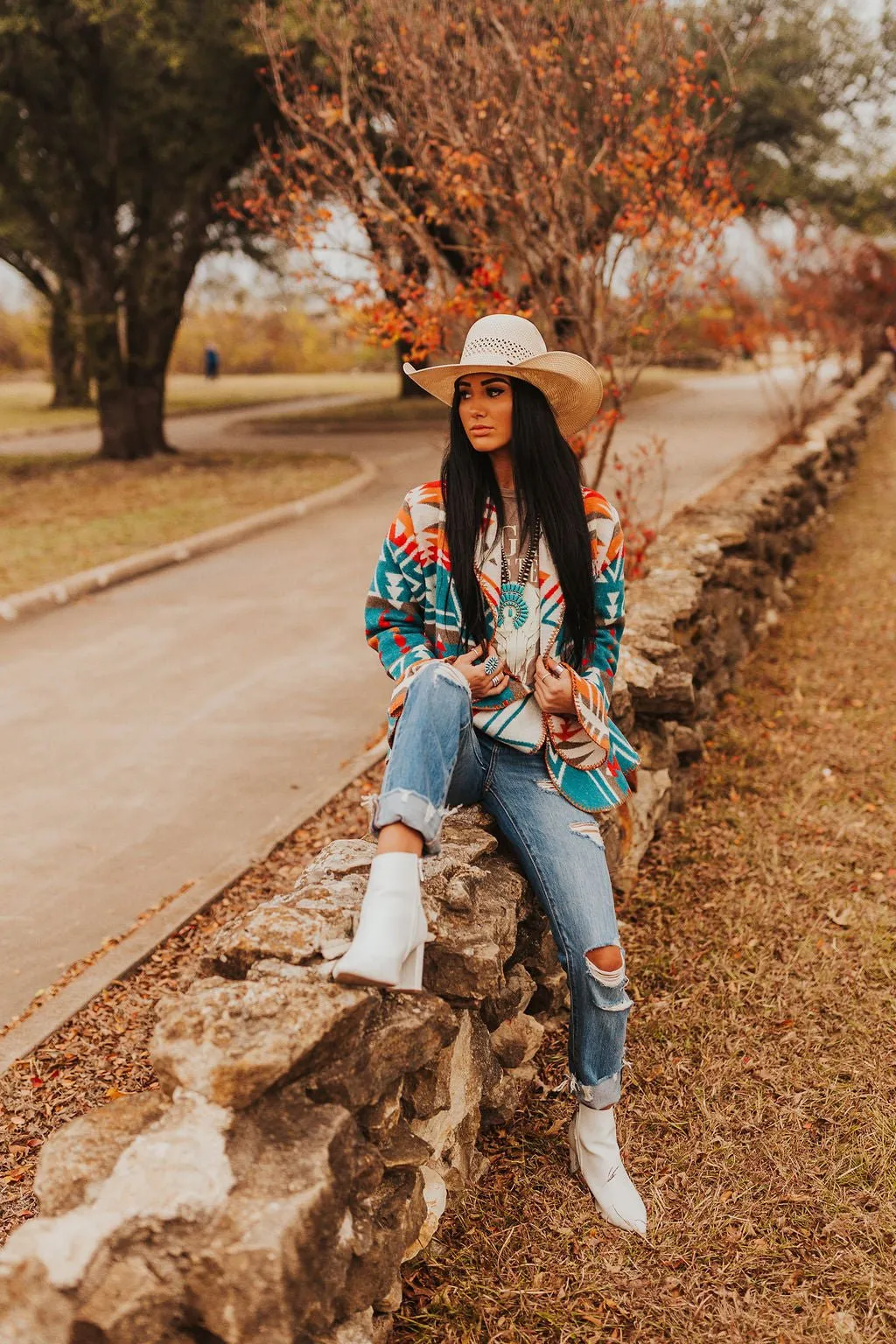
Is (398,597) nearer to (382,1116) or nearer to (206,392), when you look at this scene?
(382,1116)

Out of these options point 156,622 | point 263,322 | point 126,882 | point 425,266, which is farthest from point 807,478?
point 263,322

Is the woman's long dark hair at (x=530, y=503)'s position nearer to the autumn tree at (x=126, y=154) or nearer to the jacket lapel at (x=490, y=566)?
the jacket lapel at (x=490, y=566)

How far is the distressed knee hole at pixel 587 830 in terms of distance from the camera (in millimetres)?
3137

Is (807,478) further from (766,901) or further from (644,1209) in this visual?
(644,1209)

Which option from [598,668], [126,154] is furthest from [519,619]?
[126,154]

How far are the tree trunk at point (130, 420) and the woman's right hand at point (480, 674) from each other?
51.6ft

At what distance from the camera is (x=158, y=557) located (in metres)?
10.7

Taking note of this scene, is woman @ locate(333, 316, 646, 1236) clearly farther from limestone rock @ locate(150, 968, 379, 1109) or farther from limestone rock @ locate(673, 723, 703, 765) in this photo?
limestone rock @ locate(673, 723, 703, 765)

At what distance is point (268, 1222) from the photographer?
193 centimetres

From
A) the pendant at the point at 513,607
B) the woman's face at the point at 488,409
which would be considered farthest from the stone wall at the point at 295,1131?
the woman's face at the point at 488,409

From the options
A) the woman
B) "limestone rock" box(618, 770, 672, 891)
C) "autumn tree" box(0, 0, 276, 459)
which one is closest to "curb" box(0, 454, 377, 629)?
"autumn tree" box(0, 0, 276, 459)

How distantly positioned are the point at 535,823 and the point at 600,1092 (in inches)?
28.1

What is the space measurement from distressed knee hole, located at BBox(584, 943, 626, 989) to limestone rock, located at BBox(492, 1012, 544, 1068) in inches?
15.0

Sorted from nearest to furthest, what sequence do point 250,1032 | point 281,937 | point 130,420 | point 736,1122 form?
point 250,1032 < point 281,937 < point 736,1122 < point 130,420
